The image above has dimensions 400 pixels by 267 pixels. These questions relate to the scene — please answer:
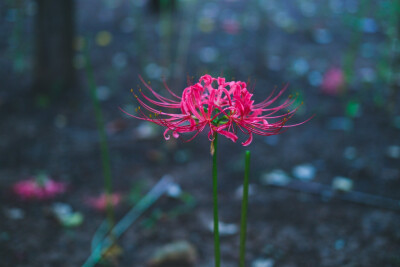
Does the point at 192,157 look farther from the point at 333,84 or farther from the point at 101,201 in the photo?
the point at 333,84

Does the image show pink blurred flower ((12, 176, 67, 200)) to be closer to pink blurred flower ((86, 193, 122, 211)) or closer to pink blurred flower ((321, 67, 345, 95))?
pink blurred flower ((86, 193, 122, 211))

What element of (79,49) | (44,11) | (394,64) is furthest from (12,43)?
(394,64)

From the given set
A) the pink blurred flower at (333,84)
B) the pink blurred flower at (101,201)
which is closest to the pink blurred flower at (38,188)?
the pink blurred flower at (101,201)

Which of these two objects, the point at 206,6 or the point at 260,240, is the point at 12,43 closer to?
the point at 206,6

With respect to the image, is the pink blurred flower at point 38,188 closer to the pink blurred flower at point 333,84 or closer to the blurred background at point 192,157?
the blurred background at point 192,157

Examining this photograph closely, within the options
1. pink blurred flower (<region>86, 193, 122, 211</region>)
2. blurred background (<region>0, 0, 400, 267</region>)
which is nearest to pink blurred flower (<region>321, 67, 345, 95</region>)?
blurred background (<region>0, 0, 400, 267</region>)

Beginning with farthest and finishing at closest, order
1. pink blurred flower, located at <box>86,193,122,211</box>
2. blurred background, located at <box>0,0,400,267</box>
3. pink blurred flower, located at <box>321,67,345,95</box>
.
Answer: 1. pink blurred flower, located at <box>321,67,345,95</box>
2. pink blurred flower, located at <box>86,193,122,211</box>
3. blurred background, located at <box>0,0,400,267</box>
